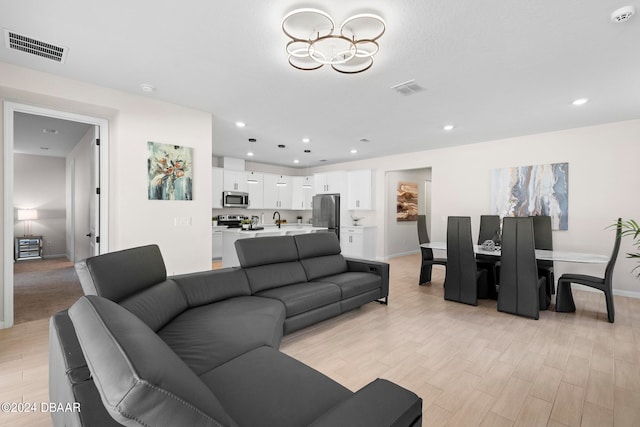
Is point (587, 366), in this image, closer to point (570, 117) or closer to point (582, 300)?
point (582, 300)

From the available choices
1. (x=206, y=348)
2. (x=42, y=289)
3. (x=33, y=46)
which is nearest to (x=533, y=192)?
(x=206, y=348)

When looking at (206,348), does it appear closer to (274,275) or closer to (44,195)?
(274,275)

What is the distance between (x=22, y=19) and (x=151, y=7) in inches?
42.4

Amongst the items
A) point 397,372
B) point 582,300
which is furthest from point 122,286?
point 582,300

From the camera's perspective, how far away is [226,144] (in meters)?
6.19

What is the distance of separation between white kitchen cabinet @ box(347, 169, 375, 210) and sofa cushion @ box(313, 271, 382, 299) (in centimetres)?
410

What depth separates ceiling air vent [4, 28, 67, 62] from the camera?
2398 mm

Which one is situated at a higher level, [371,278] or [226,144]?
[226,144]

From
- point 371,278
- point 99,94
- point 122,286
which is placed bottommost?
point 371,278

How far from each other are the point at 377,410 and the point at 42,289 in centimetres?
577

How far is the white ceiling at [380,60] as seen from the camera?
2049 millimetres

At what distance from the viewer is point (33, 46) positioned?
2.52 m

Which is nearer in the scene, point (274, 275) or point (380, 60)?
point (380, 60)

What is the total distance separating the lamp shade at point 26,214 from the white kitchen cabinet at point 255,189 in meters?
5.22
